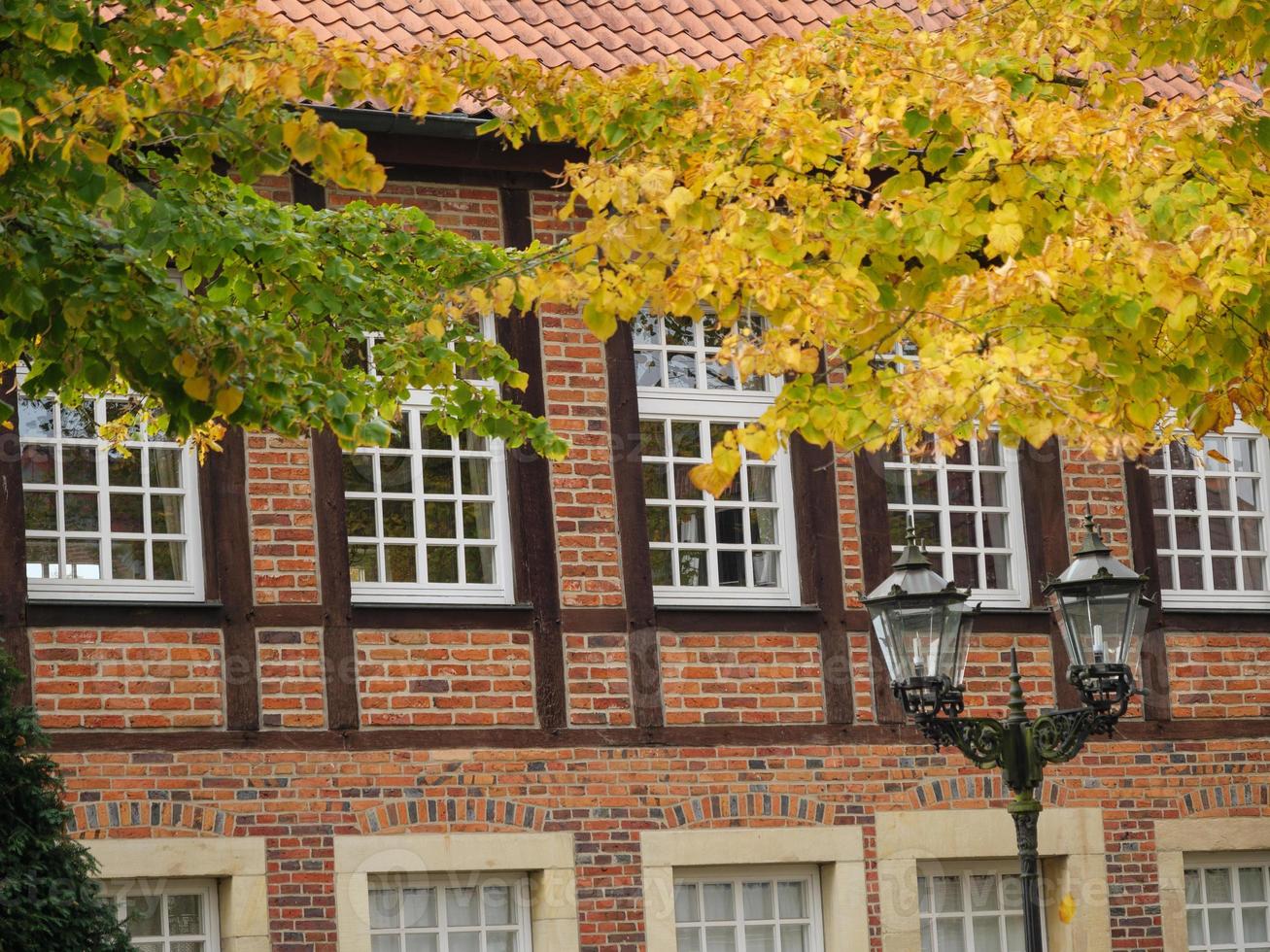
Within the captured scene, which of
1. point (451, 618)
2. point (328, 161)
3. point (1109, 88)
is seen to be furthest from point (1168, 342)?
point (451, 618)

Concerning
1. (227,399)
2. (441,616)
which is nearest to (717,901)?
(441,616)

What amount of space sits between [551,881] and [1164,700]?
4.35m

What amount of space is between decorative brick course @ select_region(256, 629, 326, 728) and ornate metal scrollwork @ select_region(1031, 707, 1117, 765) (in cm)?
444

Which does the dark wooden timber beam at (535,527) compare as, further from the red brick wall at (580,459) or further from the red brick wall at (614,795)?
the red brick wall at (614,795)

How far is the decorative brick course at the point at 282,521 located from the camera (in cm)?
1205

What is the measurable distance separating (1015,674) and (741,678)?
384 cm

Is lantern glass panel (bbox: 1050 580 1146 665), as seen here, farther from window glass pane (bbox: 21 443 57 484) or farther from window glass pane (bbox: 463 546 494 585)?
window glass pane (bbox: 21 443 57 484)

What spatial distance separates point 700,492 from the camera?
13.5 metres

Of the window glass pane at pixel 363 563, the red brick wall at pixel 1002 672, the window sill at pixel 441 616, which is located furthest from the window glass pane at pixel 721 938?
the window glass pane at pixel 363 563

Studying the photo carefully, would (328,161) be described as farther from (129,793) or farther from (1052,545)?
(1052,545)

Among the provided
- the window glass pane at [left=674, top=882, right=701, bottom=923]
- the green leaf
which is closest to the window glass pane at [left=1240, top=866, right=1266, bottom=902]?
the window glass pane at [left=674, top=882, right=701, bottom=923]

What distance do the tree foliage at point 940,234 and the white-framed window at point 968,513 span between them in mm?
6063

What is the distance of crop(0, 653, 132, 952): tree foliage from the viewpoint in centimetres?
948

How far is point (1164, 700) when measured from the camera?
1423cm
